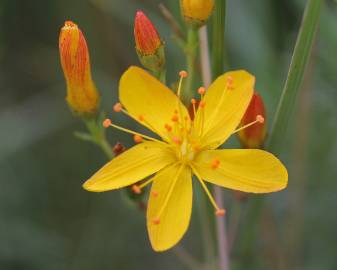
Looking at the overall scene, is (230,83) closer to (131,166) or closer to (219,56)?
(219,56)

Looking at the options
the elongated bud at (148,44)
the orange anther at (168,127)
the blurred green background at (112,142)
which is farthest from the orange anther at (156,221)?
the blurred green background at (112,142)

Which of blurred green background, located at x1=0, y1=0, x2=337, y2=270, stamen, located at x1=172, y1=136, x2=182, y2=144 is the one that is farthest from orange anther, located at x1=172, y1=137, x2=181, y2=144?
blurred green background, located at x1=0, y1=0, x2=337, y2=270

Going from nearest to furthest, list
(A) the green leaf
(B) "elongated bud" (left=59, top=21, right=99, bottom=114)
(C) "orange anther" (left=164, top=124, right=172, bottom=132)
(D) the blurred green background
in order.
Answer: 1. (A) the green leaf
2. (B) "elongated bud" (left=59, top=21, right=99, bottom=114)
3. (C) "orange anther" (left=164, top=124, right=172, bottom=132)
4. (D) the blurred green background

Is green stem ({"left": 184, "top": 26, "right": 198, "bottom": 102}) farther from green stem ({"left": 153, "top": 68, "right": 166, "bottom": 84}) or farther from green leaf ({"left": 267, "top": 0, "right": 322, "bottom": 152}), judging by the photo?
green leaf ({"left": 267, "top": 0, "right": 322, "bottom": 152})

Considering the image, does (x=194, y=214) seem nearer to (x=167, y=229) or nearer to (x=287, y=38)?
(x=287, y=38)

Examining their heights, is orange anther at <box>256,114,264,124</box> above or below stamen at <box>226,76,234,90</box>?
below

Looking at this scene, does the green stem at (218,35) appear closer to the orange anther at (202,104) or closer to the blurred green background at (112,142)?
the orange anther at (202,104)
